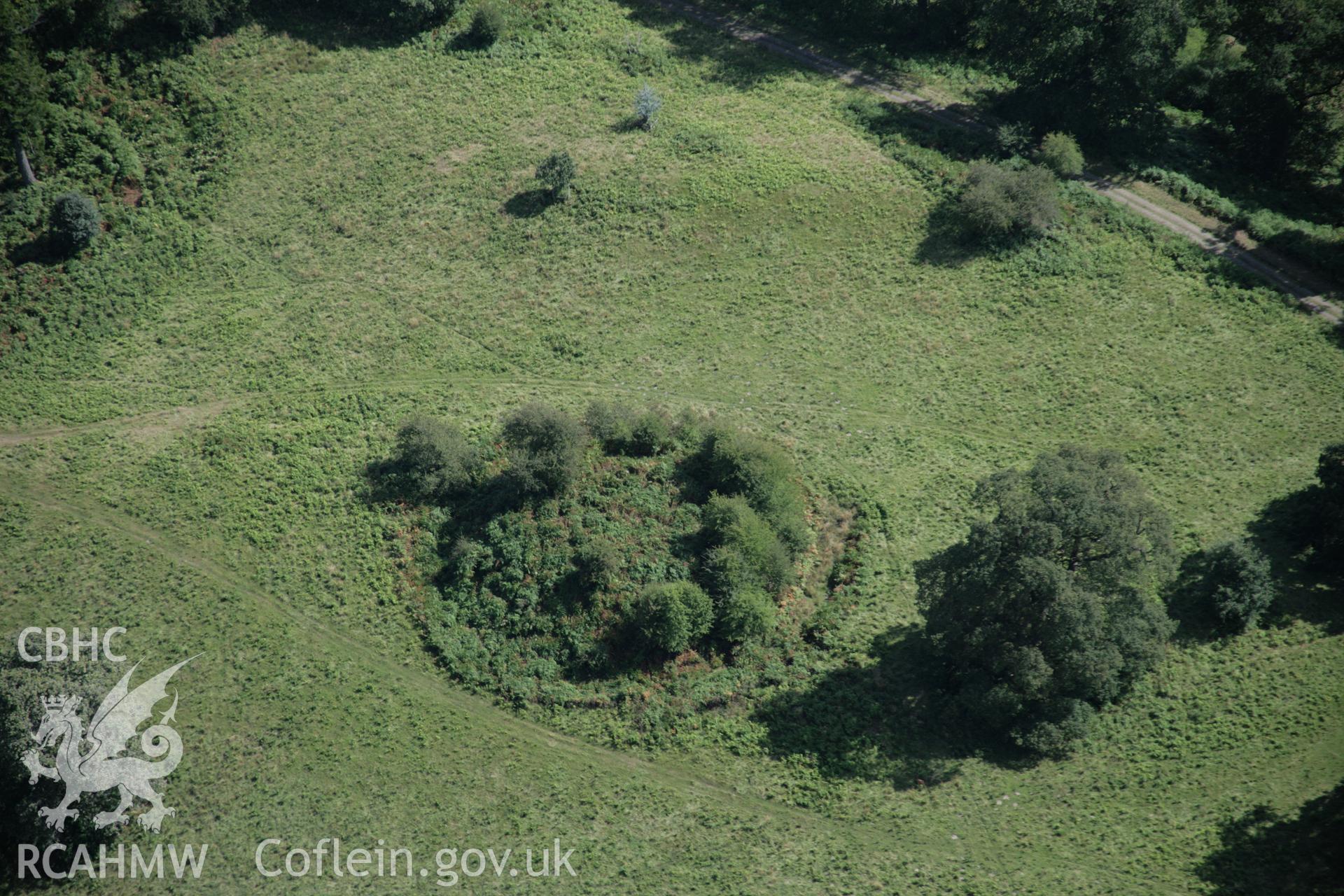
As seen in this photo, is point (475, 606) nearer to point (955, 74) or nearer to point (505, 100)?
point (505, 100)

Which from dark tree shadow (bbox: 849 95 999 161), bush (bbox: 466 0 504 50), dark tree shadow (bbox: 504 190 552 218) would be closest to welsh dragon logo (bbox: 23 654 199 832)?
dark tree shadow (bbox: 504 190 552 218)

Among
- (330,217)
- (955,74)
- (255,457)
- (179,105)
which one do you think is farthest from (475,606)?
(955,74)

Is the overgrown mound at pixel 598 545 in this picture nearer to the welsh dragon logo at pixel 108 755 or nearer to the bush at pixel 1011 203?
the welsh dragon logo at pixel 108 755

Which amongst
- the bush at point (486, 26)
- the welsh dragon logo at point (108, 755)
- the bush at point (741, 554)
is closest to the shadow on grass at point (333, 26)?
the bush at point (486, 26)

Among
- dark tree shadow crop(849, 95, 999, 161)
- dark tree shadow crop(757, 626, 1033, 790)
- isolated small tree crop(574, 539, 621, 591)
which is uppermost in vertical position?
dark tree shadow crop(849, 95, 999, 161)

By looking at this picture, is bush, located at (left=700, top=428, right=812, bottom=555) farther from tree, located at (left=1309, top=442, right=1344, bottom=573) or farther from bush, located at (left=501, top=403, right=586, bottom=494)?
tree, located at (left=1309, top=442, right=1344, bottom=573)

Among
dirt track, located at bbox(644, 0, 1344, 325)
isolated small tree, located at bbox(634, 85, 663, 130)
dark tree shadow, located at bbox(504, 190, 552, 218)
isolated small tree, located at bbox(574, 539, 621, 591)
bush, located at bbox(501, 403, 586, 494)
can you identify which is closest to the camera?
isolated small tree, located at bbox(574, 539, 621, 591)

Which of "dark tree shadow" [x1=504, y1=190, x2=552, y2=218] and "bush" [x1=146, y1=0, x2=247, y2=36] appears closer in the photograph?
"dark tree shadow" [x1=504, y1=190, x2=552, y2=218]

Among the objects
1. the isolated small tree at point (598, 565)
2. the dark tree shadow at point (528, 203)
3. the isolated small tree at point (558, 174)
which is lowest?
the isolated small tree at point (598, 565)

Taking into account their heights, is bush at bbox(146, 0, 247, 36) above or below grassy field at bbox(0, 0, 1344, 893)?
above
